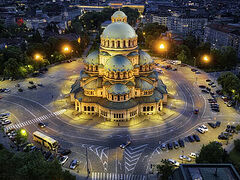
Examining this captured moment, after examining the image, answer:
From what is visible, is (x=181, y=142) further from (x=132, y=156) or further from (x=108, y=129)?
(x=108, y=129)

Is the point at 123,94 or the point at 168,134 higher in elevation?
the point at 123,94

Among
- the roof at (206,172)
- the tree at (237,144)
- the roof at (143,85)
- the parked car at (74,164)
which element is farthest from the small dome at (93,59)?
the roof at (206,172)

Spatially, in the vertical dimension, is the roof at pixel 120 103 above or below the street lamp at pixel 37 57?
below

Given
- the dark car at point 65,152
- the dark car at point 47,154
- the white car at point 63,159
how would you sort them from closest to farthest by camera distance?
the white car at point 63,159 < the dark car at point 47,154 < the dark car at point 65,152

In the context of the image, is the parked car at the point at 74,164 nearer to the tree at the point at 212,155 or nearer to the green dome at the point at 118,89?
the green dome at the point at 118,89

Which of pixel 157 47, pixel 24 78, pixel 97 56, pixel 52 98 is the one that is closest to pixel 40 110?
pixel 52 98

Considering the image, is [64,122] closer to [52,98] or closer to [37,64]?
[52,98]

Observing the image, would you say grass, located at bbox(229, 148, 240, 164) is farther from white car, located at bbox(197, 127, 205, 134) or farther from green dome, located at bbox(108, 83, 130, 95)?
green dome, located at bbox(108, 83, 130, 95)

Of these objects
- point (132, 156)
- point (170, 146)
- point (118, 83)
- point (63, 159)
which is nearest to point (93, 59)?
point (118, 83)

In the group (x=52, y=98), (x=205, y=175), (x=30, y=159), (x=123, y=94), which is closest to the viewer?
(x=205, y=175)
